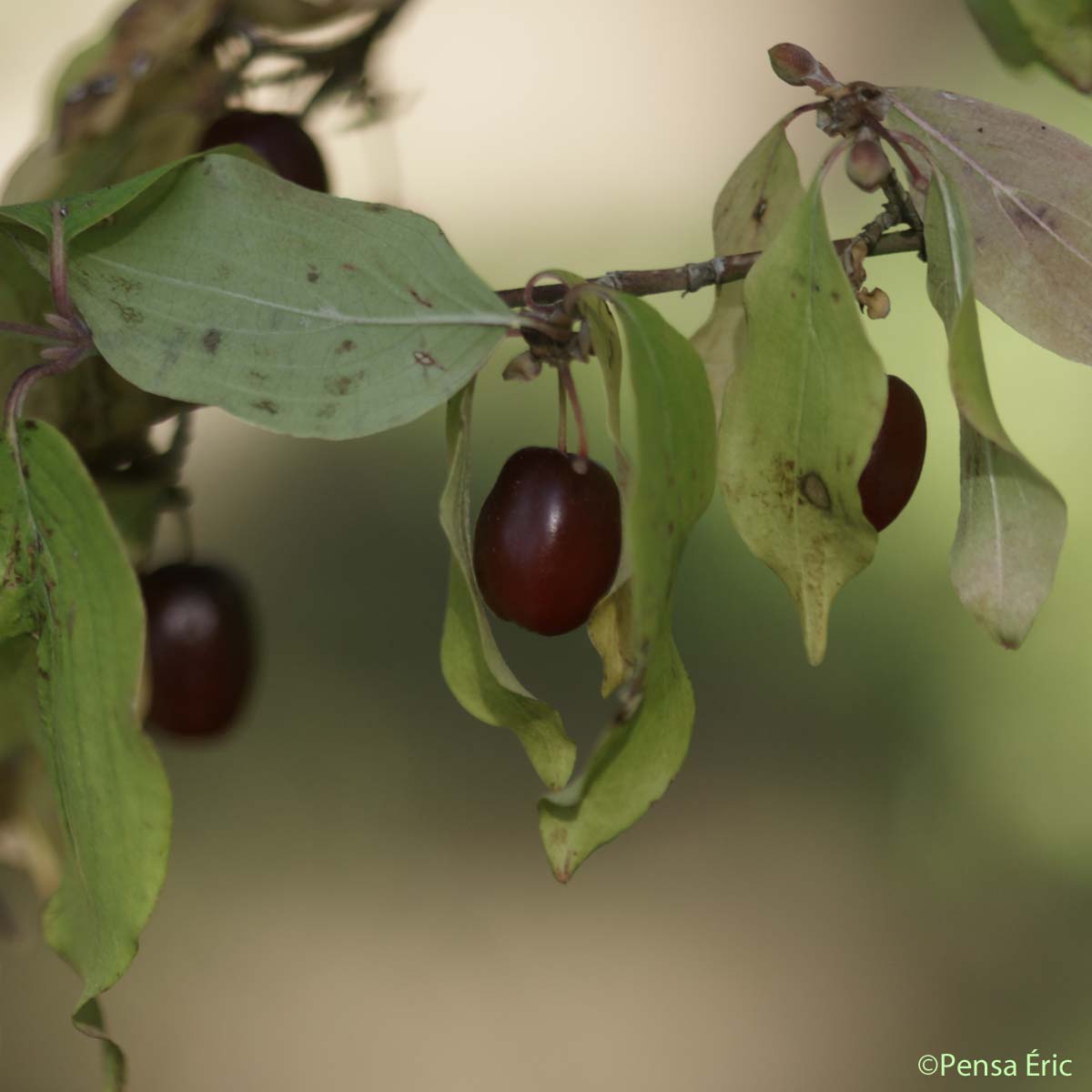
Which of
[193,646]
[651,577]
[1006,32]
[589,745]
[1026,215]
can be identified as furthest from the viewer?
[589,745]

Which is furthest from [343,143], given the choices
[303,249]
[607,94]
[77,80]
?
[303,249]

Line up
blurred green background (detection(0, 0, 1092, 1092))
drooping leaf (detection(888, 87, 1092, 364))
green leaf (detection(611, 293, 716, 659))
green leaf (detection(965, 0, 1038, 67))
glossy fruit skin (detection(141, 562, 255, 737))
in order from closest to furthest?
green leaf (detection(611, 293, 716, 659)), drooping leaf (detection(888, 87, 1092, 364)), green leaf (detection(965, 0, 1038, 67)), glossy fruit skin (detection(141, 562, 255, 737)), blurred green background (detection(0, 0, 1092, 1092))

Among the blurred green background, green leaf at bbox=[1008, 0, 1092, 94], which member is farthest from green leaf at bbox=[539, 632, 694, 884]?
the blurred green background

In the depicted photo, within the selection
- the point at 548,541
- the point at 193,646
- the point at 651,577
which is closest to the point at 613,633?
the point at 548,541

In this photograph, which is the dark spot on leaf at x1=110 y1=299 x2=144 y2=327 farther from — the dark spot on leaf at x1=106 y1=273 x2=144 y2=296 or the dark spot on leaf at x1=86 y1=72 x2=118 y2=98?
the dark spot on leaf at x1=86 y1=72 x2=118 y2=98

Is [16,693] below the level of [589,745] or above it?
above

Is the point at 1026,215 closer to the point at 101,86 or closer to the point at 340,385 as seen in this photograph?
the point at 340,385
